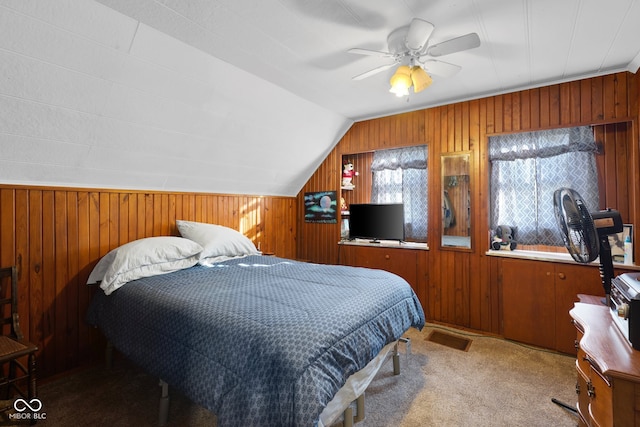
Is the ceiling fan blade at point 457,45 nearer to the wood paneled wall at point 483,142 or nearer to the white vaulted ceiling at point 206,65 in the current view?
the white vaulted ceiling at point 206,65

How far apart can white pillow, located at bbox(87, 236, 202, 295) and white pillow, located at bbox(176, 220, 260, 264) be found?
0.14 m

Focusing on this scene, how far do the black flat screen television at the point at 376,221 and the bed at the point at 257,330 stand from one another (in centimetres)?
144

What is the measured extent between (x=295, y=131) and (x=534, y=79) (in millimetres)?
2470

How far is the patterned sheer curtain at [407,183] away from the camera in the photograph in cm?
390

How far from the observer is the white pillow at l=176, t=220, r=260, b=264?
2.94m

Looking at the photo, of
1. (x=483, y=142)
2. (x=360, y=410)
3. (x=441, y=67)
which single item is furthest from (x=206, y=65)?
(x=483, y=142)

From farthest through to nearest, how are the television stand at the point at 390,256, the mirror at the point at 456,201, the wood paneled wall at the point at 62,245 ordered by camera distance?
the television stand at the point at 390,256, the mirror at the point at 456,201, the wood paneled wall at the point at 62,245

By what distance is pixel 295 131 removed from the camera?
368 centimetres

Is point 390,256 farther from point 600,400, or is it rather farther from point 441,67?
point 600,400

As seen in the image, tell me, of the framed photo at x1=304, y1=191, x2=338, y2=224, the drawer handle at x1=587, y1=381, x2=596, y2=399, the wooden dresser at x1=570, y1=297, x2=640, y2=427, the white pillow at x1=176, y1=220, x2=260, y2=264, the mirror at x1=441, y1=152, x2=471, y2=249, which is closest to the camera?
the wooden dresser at x1=570, y1=297, x2=640, y2=427

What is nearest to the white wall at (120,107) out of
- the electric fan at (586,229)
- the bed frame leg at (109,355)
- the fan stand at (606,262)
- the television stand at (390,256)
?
the bed frame leg at (109,355)

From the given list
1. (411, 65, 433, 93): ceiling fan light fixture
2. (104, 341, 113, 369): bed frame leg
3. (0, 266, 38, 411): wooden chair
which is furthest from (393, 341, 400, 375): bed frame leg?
(0, 266, 38, 411): wooden chair

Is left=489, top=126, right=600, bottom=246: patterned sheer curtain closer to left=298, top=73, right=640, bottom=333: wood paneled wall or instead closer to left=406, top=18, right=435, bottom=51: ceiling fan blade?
left=298, top=73, right=640, bottom=333: wood paneled wall

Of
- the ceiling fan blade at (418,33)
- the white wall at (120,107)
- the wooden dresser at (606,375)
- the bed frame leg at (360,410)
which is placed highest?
the ceiling fan blade at (418,33)
